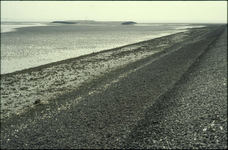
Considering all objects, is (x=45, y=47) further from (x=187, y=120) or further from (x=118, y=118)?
(x=187, y=120)

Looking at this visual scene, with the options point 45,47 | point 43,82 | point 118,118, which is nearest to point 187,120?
point 118,118

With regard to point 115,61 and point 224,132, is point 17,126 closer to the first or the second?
point 224,132

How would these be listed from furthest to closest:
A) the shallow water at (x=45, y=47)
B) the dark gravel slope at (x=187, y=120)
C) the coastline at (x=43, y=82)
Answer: the shallow water at (x=45, y=47) → the coastline at (x=43, y=82) → the dark gravel slope at (x=187, y=120)

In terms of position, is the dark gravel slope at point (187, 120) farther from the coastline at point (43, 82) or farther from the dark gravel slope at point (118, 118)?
the coastline at point (43, 82)

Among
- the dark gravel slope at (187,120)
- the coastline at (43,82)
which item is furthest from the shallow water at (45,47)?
the dark gravel slope at (187,120)

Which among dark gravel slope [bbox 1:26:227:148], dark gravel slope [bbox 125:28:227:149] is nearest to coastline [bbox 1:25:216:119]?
dark gravel slope [bbox 1:26:227:148]

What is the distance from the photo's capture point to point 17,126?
10.8m

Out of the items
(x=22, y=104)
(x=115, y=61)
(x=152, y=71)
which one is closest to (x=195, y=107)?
(x=152, y=71)

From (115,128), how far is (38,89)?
450 inches

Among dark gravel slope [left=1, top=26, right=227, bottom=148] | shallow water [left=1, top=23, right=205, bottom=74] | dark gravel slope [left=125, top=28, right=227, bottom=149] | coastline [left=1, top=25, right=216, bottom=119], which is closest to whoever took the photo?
dark gravel slope [left=125, top=28, right=227, bottom=149]

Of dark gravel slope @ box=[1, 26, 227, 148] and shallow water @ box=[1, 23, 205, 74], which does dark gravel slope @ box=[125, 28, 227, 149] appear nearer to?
dark gravel slope @ box=[1, 26, 227, 148]

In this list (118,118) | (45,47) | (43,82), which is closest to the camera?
(118,118)

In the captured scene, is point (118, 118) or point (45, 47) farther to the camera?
point (45, 47)

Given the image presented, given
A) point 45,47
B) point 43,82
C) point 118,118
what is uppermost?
point 45,47
